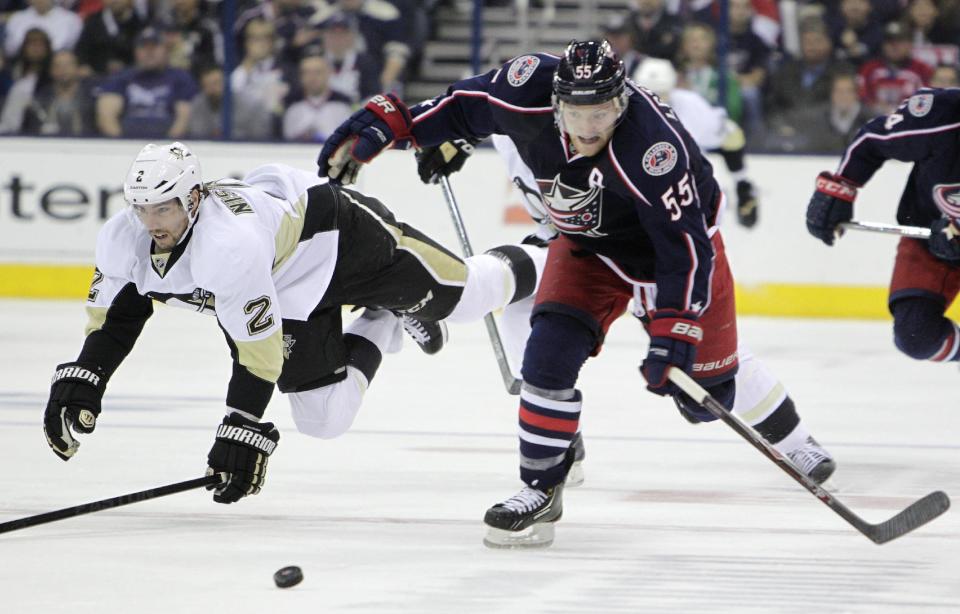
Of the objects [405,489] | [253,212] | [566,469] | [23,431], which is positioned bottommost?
[23,431]

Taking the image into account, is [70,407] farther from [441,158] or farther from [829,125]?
[829,125]

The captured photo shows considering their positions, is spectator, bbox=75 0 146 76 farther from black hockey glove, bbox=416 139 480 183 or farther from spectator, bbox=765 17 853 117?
black hockey glove, bbox=416 139 480 183

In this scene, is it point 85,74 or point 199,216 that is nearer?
→ point 199,216

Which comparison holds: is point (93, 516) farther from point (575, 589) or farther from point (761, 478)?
point (761, 478)

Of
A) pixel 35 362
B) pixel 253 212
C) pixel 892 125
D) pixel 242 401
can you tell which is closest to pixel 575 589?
pixel 242 401

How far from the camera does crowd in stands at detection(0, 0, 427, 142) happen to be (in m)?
7.93

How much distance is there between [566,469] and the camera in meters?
3.34

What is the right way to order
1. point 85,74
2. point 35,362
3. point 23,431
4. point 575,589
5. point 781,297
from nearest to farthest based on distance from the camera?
point 575,589
point 23,431
point 35,362
point 781,297
point 85,74

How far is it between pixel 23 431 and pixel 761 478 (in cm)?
229

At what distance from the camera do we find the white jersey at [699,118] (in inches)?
247

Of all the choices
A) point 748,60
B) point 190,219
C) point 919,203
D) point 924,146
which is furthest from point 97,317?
point 748,60

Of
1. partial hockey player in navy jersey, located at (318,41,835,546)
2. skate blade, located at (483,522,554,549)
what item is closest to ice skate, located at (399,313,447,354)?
partial hockey player in navy jersey, located at (318,41,835,546)

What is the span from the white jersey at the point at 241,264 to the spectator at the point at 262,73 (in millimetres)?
4379

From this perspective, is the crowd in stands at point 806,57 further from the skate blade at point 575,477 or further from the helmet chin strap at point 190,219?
the helmet chin strap at point 190,219
